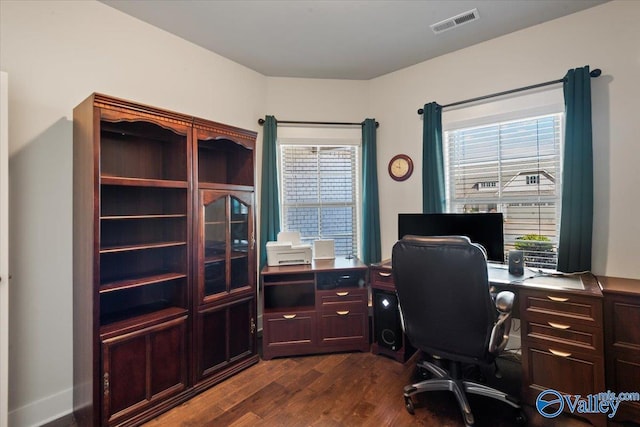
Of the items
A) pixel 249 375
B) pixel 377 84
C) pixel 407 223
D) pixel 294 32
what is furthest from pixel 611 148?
pixel 249 375

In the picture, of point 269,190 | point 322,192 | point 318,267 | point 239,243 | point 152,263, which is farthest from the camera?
point 322,192

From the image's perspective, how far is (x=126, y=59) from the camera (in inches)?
89.8

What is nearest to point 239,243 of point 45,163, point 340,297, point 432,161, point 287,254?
point 287,254

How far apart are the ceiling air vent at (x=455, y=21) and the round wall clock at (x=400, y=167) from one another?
3.88 feet

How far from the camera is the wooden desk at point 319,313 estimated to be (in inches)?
106

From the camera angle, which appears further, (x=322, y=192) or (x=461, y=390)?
(x=322, y=192)

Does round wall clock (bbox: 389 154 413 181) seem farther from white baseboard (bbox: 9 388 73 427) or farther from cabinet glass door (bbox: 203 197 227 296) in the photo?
white baseboard (bbox: 9 388 73 427)

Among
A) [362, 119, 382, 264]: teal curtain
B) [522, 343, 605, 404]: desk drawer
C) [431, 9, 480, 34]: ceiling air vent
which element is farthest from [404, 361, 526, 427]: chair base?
[431, 9, 480, 34]: ceiling air vent

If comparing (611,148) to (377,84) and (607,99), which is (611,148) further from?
(377,84)

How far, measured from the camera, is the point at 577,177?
224 cm

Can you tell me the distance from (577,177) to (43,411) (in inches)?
156

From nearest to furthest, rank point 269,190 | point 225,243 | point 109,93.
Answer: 1. point 109,93
2. point 225,243
3. point 269,190

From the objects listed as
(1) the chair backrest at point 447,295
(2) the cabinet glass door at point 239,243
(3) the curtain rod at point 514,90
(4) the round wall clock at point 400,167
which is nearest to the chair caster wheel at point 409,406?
(1) the chair backrest at point 447,295

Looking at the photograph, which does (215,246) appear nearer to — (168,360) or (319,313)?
(168,360)
